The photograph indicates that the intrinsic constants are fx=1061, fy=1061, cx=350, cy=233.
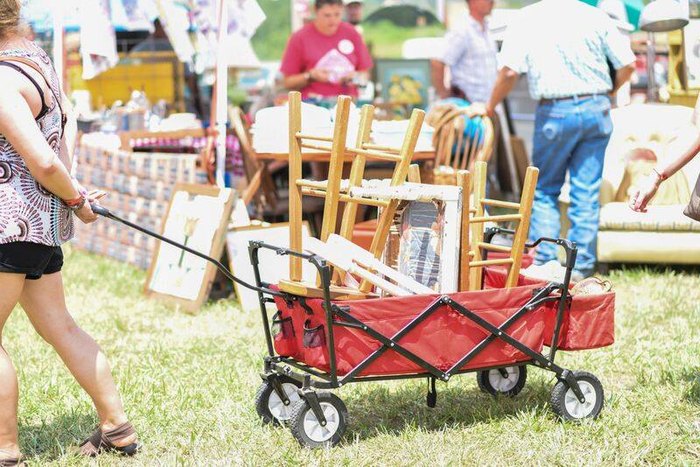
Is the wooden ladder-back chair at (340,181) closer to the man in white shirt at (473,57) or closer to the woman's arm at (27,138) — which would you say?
the woman's arm at (27,138)

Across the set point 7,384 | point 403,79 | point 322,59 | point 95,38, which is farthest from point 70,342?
point 403,79

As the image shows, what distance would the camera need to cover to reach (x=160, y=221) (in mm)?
6750

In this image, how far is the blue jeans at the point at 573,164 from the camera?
6016mm

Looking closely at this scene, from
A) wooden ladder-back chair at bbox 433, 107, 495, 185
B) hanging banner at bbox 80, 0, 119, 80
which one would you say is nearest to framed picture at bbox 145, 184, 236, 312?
hanging banner at bbox 80, 0, 119, 80

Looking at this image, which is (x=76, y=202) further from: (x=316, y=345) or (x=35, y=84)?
(x=316, y=345)

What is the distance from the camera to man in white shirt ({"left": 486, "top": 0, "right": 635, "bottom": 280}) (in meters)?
5.96

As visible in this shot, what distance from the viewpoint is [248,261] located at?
5953 mm

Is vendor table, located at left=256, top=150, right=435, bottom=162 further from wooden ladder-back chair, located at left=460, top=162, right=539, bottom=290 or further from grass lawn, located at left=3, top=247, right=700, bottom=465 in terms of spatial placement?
wooden ladder-back chair, located at left=460, top=162, right=539, bottom=290

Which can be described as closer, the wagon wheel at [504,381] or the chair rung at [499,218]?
the chair rung at [499,218]

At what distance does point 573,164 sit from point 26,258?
388 cm

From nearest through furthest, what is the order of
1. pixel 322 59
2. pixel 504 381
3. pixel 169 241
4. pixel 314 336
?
pixel 169 241
pixel 314 336
pixel 504 381
pixel 322 59

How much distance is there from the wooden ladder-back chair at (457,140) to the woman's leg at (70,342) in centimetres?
352

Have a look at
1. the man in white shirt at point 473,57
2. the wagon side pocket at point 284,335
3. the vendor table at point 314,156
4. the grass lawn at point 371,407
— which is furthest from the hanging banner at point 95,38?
the wagon side pocket at point 284,335

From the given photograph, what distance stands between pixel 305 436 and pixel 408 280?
625 mm
